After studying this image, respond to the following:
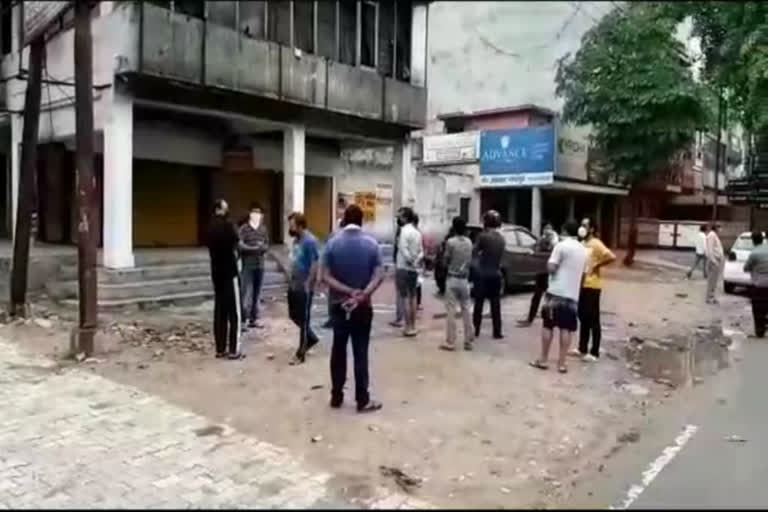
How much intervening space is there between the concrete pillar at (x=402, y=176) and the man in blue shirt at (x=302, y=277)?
998 centimetres

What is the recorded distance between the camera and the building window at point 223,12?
9.76 feet

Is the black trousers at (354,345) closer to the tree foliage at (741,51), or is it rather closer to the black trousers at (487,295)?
the black trousers at (487,295)

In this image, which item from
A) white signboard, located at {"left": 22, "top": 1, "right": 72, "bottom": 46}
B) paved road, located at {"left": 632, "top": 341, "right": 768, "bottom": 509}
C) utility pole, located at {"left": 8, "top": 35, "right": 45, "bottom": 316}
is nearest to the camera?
white signboard, located at {"left": 22, "top": 1, "right": 72, "bottom": 46}

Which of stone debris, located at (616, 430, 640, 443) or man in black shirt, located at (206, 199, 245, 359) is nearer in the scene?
stone debris, located at (616, 430, 640, 443)

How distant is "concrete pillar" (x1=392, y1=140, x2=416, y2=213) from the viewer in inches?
720

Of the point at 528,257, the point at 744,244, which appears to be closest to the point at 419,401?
the point at 528,257

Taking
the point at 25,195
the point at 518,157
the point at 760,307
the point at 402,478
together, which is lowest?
the point at 402,478

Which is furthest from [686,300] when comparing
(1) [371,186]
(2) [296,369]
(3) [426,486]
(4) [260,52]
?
(3) [426,486]

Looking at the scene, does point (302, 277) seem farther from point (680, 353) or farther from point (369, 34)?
point (369, 34)

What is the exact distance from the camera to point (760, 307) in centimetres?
1210

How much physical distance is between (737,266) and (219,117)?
42.4 feet

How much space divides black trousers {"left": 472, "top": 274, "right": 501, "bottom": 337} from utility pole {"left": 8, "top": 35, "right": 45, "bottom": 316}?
6428 millimetres

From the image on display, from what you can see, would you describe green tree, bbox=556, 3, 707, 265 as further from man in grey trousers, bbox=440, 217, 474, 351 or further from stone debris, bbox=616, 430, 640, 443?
stone debris, bbox=616, 430, 640, 443

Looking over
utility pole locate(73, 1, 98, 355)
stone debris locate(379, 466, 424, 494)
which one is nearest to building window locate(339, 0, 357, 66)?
utility pole locate(73, 1, 98, 355)
